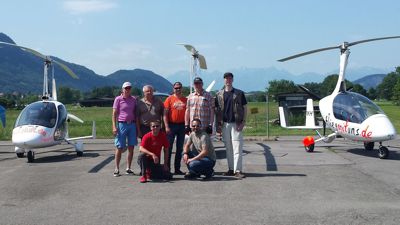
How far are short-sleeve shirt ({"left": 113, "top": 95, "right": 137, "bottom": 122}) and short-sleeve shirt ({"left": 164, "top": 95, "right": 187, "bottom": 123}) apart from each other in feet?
2.18

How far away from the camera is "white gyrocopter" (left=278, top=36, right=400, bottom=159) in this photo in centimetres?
1147

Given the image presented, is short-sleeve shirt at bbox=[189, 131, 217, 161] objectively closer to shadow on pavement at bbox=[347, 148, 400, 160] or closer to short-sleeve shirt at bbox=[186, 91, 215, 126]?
short-sleeve shirt at bbox=[186, 91, 215, 126]

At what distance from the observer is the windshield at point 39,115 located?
12.5 m

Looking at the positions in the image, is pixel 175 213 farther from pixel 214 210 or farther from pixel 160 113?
pixel 160 113

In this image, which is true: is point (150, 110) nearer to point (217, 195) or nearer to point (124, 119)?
point (124, 119)

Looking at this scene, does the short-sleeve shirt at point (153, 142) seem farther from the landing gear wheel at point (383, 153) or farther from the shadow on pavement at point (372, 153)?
the shadow on pavement at point (372, 153)

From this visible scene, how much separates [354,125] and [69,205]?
8039 mm

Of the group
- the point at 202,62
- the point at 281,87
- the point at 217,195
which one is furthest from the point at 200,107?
the point at 281,87

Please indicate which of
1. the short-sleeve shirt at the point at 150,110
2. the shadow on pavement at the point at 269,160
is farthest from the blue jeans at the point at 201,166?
the shadow on pavement at the point at 269,160

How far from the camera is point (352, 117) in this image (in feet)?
40.5

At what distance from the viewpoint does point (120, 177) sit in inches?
358

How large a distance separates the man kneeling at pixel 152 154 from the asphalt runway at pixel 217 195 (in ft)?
0.92

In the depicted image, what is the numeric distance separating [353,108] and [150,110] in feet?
19.8

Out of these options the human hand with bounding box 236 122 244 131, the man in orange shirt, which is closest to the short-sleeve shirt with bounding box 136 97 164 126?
the man in orange shirt
